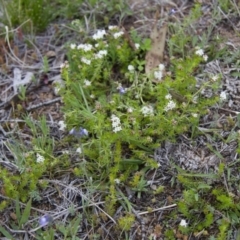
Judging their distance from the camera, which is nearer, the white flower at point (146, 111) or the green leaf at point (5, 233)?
the green leaf at point (5, 233)

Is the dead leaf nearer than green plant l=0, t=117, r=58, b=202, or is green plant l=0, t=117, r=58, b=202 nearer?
green plant l=0, t=117, r=58, b=202

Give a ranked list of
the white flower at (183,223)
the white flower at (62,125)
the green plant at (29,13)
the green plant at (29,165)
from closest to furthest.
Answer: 1. the white flower at (183,223)
2. the green plant at (29,165)
3. the white flower at (62,125)
4. the green plant at (29,13)

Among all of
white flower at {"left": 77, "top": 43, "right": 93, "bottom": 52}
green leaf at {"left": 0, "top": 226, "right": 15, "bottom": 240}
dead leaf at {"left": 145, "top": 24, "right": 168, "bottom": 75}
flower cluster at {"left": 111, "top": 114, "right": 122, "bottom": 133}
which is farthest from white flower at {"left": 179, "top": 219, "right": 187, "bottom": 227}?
white flower at {"left": 77, "top": 43, "right": 93, "bottom": 52}

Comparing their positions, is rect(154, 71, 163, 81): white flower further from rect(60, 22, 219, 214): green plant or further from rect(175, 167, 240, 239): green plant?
rect(175, 167, 240, 239): green plant

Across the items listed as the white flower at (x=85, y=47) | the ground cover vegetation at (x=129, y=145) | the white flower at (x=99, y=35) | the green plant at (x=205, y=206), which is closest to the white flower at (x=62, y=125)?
the ground cover vegetation at (x=129, y=145)

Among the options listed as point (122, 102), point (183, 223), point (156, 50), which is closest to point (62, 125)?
point (122, 102)

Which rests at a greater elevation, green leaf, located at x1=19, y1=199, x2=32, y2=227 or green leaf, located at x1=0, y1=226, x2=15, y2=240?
green leaf, located at x1=19, y1=199, x2=32, y2=227

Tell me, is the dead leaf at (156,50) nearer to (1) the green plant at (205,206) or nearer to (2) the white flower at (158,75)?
(2) the white flower at (158,75)

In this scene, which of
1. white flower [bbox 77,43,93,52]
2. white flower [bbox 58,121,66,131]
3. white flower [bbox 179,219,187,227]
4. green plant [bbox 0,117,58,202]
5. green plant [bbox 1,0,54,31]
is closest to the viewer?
white flower [bbox 179,219,187,227]
